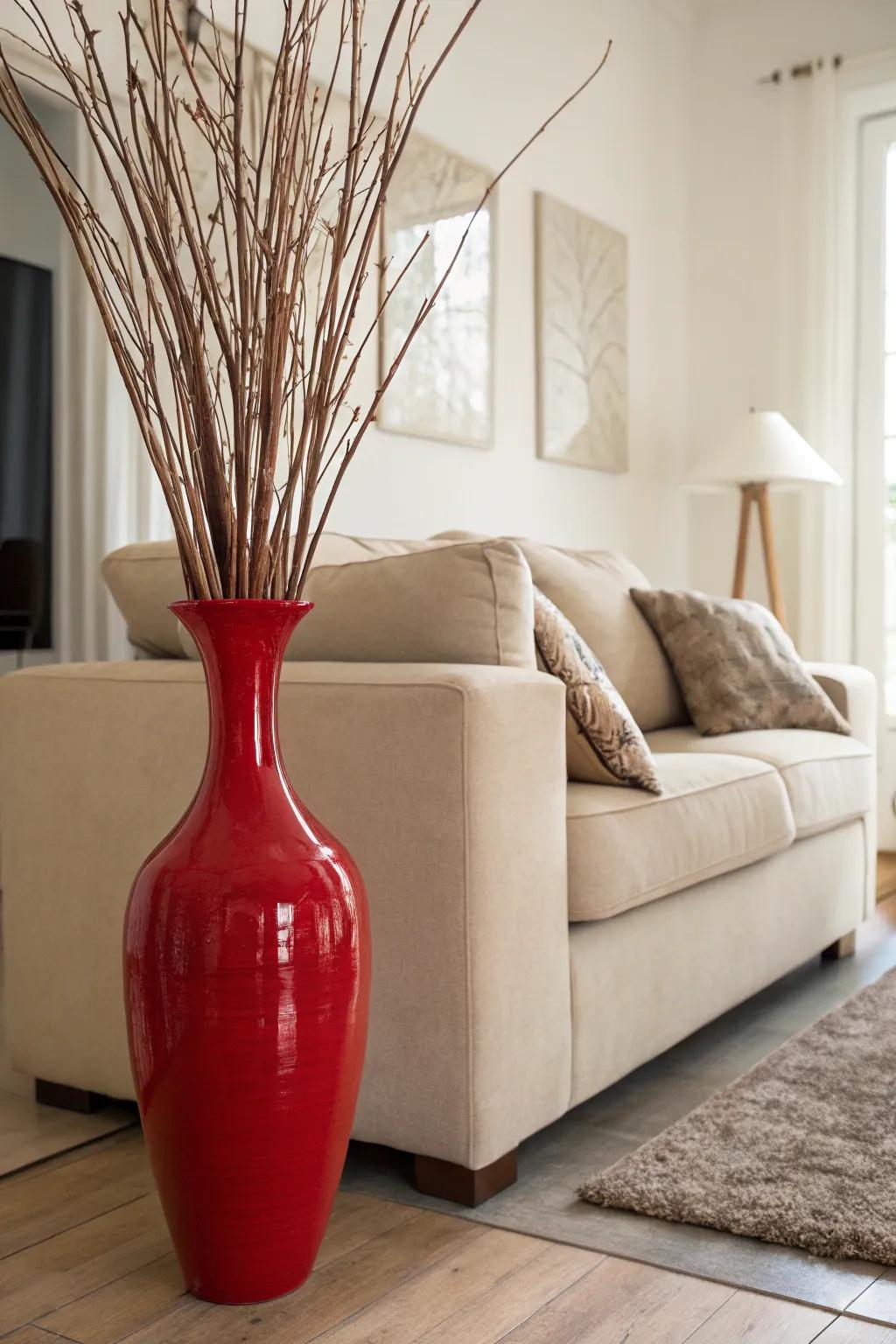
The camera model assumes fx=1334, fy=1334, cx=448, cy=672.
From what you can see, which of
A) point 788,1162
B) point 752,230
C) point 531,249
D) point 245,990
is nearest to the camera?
point 245,990

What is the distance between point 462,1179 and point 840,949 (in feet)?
5.28

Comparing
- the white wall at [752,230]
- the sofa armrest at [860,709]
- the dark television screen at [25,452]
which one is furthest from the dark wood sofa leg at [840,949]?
the dark television screen at [25,452]

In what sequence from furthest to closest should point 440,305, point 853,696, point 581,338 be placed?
point 581,338 < point 440,305 < point 853,696

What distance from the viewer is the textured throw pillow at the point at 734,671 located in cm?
301

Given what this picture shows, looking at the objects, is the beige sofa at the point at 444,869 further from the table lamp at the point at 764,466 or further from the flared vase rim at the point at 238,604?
the table lamp at the point at 764,466

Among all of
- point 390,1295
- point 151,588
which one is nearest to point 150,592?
point 151,588

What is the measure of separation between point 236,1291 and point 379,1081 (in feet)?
1.20

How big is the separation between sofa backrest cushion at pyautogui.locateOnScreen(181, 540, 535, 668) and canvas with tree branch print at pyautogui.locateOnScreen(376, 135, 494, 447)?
66.7 inches

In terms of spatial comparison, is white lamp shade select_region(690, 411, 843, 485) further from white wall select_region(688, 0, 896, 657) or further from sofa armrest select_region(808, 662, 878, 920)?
sofa armrest select_region(808, 662, 878, 920)

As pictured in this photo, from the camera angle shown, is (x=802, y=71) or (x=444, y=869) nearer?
(x=444, y=869)

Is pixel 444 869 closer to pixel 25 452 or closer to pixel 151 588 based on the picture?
pixel 151 588

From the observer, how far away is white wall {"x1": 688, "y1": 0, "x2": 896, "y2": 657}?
188 inches

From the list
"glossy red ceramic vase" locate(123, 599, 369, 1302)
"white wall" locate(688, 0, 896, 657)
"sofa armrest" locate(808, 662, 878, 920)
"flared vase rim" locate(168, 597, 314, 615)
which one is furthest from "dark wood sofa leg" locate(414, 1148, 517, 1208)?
"white wall" locate(688, 0, 896, 657)

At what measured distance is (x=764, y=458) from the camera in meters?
4.25
